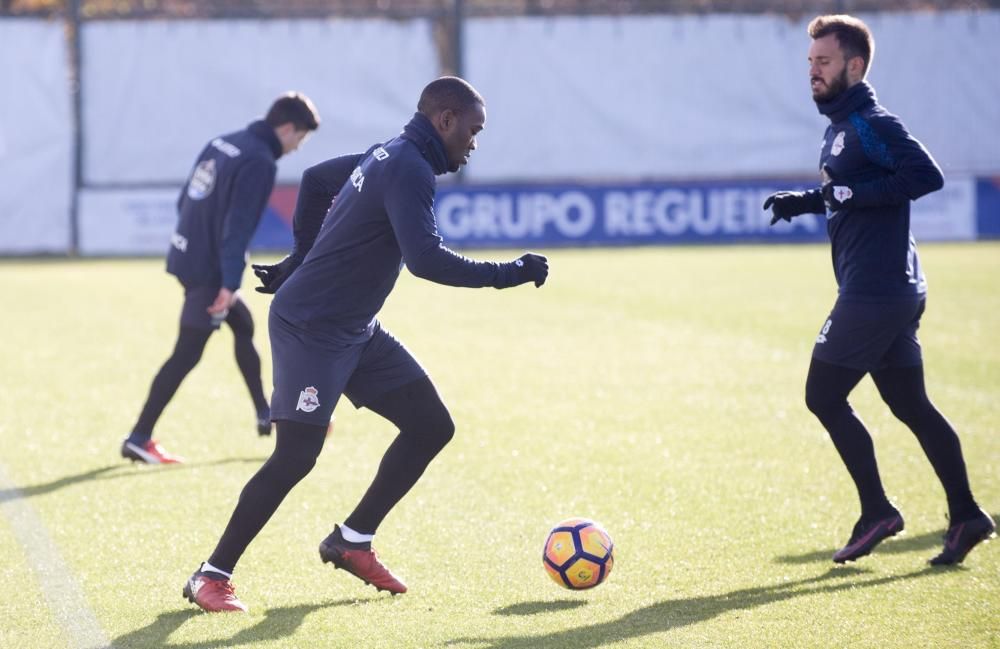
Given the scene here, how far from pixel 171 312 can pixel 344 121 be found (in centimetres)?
1108

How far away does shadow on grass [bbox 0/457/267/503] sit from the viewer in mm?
7652

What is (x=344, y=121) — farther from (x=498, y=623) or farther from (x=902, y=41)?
(x=498, y=623)

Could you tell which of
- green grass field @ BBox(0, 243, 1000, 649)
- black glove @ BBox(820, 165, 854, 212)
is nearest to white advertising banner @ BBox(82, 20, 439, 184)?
green grass field @ BBox(0, 243, 1000, 649)

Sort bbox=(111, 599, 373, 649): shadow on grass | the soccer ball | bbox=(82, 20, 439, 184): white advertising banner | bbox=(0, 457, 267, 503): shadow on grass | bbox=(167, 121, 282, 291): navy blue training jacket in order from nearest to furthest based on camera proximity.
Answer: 1. bbox=(111, 599, 373, 649): shadow on grass
2. the soccer ball
3. bbox=(0, 457, 267, 503): shadow on grass
4. bbox=(167, 121, 282, 291): navy blue training jacket
5. bbox=(82, 20, 439, 184): white advertising banner

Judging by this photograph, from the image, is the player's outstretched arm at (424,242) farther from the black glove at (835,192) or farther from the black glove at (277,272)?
the black glove at (835,192)

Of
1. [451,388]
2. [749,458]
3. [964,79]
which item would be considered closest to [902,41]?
[964,79]

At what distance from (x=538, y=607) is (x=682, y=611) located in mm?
549

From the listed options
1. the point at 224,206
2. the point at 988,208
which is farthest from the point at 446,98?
the point at 988,208

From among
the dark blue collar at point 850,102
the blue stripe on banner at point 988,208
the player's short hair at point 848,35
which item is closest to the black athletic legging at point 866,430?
the dark blue collar at point 850,102

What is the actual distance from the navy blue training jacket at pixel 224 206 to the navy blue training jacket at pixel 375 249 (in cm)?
268

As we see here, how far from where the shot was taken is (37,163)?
2572 centimetres

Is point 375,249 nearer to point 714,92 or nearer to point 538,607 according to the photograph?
point 538,607

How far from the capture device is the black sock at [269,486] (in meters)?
5.47

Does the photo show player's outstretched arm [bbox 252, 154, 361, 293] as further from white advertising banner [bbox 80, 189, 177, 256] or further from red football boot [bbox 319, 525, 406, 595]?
white advertising banner [bbox 80, 189, 177, 256]
